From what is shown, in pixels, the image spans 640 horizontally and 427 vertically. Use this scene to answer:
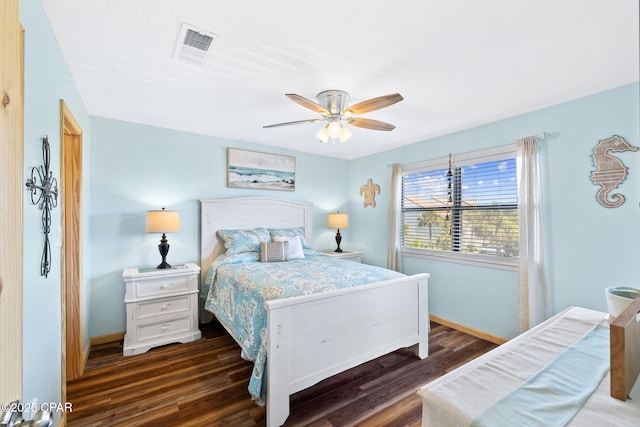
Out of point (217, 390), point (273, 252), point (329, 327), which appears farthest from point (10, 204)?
point (273, 252)

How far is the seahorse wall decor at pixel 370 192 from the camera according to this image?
445 centimetres

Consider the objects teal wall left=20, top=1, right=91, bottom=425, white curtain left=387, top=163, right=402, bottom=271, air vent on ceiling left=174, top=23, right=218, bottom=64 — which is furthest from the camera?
white curtain left=387, top=163, right=402, bottom=271

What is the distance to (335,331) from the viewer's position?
203 centimetres

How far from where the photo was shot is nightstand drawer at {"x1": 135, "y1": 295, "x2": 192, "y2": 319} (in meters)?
2.75

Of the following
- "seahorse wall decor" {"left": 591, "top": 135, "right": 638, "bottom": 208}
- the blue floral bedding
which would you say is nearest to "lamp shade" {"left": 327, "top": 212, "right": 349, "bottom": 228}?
the blue floral bedding

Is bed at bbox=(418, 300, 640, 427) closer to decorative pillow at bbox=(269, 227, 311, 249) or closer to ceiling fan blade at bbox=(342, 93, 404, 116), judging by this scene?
ceiling fan blade at bbox=(342, 93, 404, 116)

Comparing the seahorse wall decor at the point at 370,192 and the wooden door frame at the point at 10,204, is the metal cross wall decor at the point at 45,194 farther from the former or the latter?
the seahorse wall decor at the point at 370,192

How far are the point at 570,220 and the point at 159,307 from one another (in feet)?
13.0

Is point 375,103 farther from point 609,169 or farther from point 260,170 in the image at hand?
point 260,170

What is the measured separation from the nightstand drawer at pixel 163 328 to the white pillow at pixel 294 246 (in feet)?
4.23

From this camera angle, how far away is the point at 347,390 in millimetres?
2145

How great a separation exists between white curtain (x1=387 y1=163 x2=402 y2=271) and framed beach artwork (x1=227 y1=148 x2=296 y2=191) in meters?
1.49

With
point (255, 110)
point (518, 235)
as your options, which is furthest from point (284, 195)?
point (518, 235)

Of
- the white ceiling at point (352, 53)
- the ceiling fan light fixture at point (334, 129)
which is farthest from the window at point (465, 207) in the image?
the ceiling fan light fixture at point (334, 129)
